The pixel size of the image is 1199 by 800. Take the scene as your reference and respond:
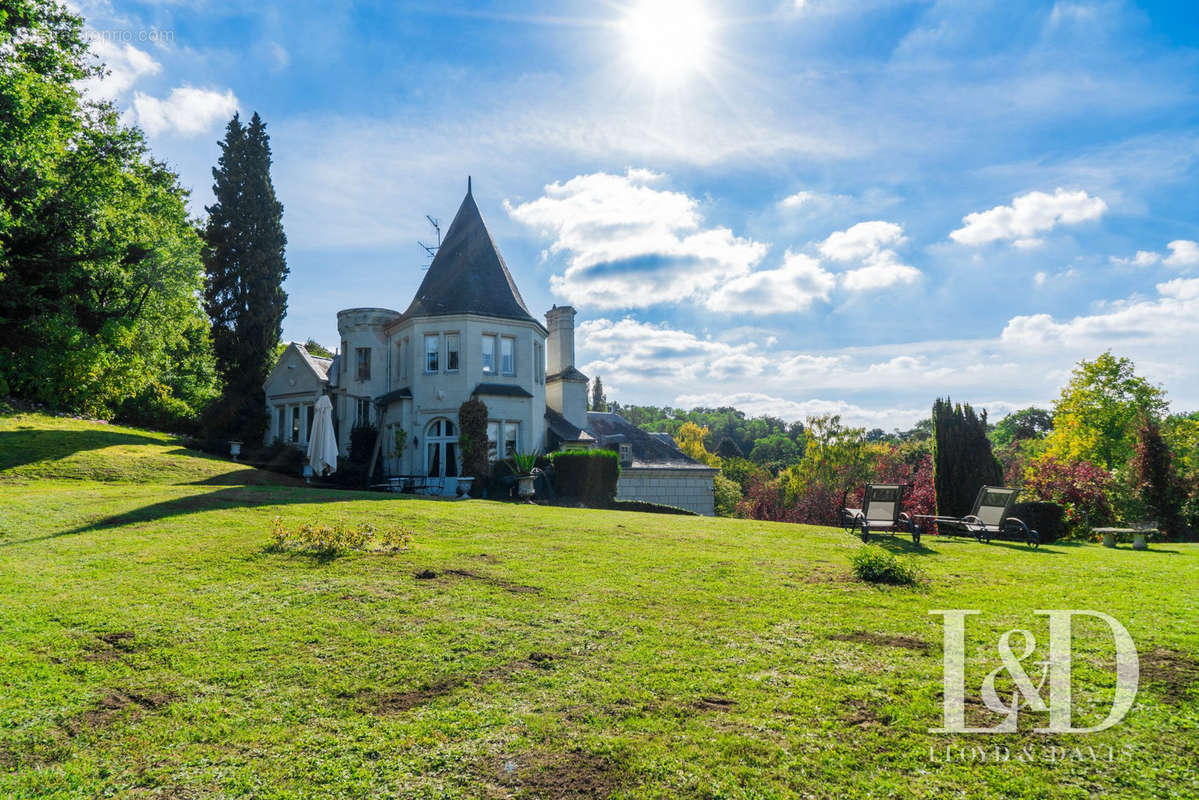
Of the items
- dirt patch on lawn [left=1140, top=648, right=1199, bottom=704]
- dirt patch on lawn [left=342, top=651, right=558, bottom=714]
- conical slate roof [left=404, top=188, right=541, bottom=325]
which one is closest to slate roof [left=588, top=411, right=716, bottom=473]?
conical slate roof [left=404, top=188, right=541, bottom=325]

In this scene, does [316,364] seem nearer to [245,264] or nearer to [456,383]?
[245,264]

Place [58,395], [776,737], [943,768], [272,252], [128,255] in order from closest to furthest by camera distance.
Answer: [943,768] → [776,737] → [58,395] → [128,255] → [272,252]

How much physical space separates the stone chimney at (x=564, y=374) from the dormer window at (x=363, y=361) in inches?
366

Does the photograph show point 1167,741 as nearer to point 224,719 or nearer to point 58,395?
point 224,719

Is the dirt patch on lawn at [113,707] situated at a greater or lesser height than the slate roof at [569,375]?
lesser

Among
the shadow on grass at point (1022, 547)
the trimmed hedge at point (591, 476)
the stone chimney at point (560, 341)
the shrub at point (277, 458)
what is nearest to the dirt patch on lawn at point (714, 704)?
the shadow on grass at point (1022, 547)

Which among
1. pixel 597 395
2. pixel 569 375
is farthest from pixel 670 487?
pixel 597 395

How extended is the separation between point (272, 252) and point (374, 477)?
69.9 feet

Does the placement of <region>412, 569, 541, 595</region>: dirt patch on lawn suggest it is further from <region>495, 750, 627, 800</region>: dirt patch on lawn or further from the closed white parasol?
the closed white parasol

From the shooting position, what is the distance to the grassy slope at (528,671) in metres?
3.91

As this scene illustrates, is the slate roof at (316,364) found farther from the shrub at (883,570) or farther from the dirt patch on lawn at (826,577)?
the shrub at (883,570)

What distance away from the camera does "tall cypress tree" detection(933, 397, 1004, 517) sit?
18984mm

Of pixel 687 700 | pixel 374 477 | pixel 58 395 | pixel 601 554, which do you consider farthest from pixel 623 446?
pixel 687 700

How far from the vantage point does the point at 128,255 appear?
30.7 meters
